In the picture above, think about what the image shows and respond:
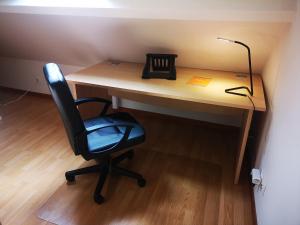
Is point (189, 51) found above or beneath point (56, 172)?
above

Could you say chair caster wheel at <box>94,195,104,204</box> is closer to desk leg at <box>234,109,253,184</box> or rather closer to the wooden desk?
the wooden desk

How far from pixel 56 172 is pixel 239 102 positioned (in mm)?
1603

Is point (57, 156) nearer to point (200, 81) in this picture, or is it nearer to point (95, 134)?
point (95, 134)

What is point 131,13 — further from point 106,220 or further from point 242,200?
point 242,200

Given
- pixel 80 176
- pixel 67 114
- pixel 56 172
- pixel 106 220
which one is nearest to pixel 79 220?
pixel 106 220

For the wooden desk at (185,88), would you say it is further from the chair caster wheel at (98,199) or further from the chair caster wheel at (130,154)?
the chair caster wheel at (98,199)

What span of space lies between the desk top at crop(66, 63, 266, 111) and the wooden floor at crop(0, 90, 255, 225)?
0.72 meters

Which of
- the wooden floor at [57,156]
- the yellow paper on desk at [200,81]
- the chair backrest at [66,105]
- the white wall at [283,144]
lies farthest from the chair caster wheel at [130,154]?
the white wall at [283,144]

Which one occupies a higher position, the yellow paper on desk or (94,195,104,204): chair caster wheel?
the yellow paper on desk

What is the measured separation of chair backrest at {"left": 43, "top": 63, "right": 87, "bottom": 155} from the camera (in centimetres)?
131

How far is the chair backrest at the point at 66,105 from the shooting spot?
1.31 m

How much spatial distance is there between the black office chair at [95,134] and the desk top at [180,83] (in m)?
0.25

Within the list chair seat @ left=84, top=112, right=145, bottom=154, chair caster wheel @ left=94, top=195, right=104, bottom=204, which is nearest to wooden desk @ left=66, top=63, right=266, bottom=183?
chair seat @ left=84, top=112, right=145, bottom=154

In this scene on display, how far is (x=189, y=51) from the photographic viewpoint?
2135 millimetres
